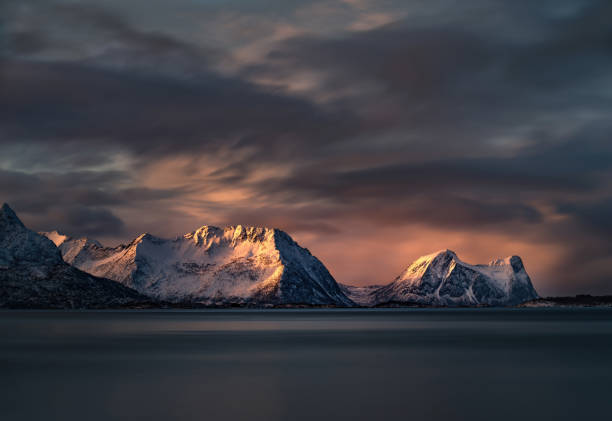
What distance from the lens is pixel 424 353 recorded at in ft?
311

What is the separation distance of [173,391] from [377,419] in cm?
2012

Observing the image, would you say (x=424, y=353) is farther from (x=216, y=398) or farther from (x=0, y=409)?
(x=0, y=409)

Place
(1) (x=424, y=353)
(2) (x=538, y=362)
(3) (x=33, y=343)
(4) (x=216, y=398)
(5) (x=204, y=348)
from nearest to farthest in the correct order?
(4) (x=216, y=398), (2) (x=538, y=362), (1) (x=424, y=353), (5) (x=204, y=348), (3) (x=33, y=343)

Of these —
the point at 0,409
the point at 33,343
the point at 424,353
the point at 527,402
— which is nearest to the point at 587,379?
the point at 527,402

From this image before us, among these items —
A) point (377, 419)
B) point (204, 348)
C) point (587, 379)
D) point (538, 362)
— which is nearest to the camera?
point (377, 419)

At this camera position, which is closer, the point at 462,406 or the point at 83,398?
the point at 462,406

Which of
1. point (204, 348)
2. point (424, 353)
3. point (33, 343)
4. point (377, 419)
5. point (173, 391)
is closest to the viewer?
point (377, 419)

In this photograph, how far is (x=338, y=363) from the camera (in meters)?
79.8

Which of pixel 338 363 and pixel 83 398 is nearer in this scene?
pixel 83 398

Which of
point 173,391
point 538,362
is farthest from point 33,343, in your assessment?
point 538,362

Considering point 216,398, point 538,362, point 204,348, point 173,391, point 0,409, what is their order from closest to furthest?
point 0,409
point 216,398
point 173,391
point 538,362
point 204,348

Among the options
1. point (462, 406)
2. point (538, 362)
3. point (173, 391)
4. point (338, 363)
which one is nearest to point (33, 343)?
point (338, 363)

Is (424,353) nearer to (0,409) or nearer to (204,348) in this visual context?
(204,348)

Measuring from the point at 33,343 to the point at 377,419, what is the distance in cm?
8939
